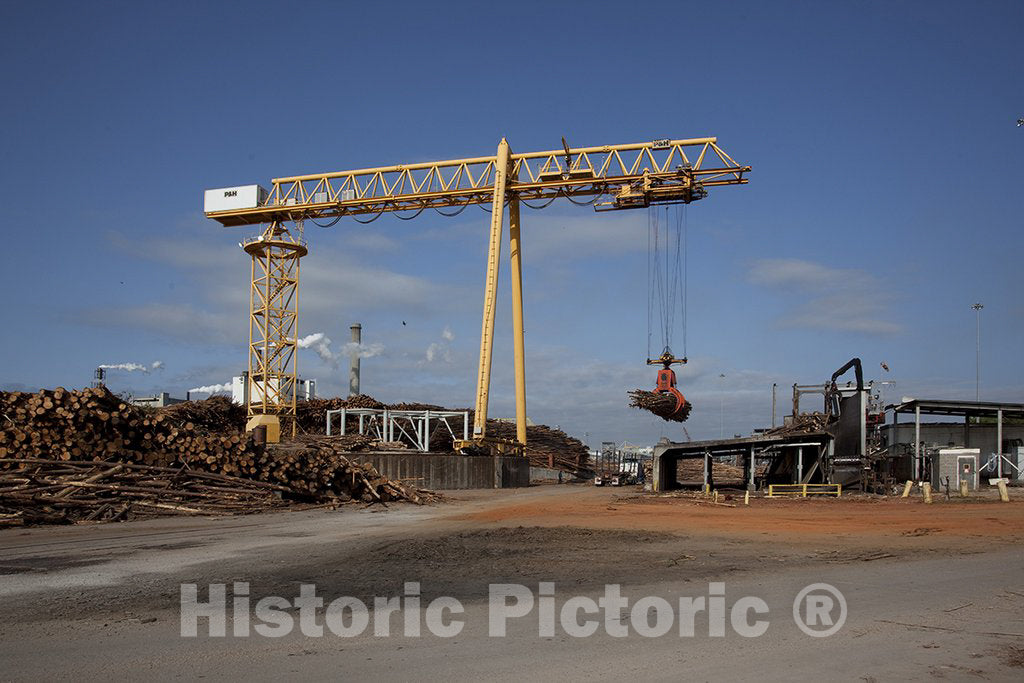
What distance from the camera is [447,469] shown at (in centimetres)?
3903

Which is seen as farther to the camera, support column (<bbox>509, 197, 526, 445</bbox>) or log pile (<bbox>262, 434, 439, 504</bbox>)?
support column (<bbox>509, 197, 526, 445</bbox>)

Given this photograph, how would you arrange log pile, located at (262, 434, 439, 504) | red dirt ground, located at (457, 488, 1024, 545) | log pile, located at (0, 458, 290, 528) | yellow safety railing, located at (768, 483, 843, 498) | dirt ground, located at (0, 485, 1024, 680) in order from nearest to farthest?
dirt ground, located at (0, 485, 1024, 680)
red dirt ground, located at (457, 488, 1024, 545)
log pile, located at (0, 458, 290, 528)
log pile, located at (262, 434, 439, 504)
yellow safety railing, located at (768, 483, 843, 498)

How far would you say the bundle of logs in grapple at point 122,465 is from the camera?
17609 mm

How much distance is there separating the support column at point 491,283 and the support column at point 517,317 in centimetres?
193

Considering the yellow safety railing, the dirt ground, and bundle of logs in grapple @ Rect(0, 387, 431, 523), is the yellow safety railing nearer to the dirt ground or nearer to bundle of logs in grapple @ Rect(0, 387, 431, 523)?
the dirt ground

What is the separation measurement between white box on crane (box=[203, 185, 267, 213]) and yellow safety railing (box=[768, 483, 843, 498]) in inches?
1258

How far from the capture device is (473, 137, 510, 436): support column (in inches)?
1661

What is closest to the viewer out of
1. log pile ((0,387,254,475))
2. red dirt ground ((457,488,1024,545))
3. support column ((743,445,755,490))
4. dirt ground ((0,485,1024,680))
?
dirt ground ((0,485,1024,680))

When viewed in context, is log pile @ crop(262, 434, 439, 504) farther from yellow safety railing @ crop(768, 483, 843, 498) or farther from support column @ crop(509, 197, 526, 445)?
support column @ crop(509, 197, 526, 445)

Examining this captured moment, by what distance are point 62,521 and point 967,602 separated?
1632cm

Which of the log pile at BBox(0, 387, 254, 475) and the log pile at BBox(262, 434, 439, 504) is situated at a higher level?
the log pile at BBox(0, 387, 254, 475)

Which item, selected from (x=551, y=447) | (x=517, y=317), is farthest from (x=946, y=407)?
(x=551, y=447)

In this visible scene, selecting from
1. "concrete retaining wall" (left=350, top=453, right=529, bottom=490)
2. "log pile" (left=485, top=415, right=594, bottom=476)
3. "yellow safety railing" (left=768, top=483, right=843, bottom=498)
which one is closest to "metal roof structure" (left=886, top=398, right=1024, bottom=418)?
"yellow safety railing" (left=768, top=483, right=843, bottom=498)

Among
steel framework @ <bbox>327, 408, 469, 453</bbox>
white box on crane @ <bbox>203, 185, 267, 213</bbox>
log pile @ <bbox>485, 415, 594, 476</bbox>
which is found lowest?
log pile @ <bbox>485, 415, 594, 476</bbox>
